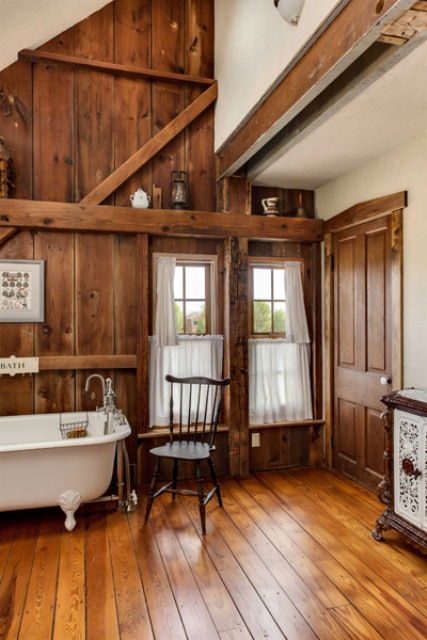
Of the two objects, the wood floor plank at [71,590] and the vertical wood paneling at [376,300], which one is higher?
the vertical wood paneling at [376,300]

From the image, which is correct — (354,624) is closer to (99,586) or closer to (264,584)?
(264,584)

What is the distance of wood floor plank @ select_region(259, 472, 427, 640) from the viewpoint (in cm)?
190

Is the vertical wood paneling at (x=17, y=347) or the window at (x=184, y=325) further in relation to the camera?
the window at (x=184, y=325)

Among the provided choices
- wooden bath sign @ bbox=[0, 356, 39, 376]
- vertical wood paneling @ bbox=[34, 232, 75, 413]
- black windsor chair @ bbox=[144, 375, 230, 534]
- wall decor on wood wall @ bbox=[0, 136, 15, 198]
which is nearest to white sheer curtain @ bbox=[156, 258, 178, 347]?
black windsor chair @ bbox=[144, 375, 230, 534]

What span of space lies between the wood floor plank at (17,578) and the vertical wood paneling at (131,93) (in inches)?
98.0

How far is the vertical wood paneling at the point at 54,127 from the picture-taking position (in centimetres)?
340

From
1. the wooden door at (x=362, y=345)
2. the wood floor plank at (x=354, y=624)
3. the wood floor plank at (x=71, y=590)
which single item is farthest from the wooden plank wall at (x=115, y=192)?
the wood floor plank at (x=354, y=624)

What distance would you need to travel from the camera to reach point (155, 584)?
219cm

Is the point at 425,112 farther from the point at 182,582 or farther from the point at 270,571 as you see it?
the point at 182,582

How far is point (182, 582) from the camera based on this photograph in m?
2.21

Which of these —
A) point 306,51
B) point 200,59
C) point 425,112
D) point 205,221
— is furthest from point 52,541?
point 200,59

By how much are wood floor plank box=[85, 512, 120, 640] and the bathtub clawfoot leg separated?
0.12m

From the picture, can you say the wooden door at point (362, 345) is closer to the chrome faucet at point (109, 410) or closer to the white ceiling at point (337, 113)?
the white ceiling at point (337, 113)

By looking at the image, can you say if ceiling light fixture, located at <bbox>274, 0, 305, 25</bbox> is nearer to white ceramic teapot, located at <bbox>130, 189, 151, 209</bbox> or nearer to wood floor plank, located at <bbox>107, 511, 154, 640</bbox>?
white ceramic teapot, located at <bbox>130, 189, 151, 209</bbox>
